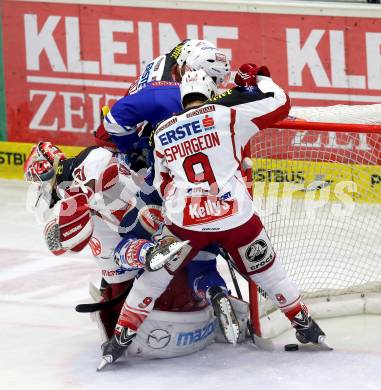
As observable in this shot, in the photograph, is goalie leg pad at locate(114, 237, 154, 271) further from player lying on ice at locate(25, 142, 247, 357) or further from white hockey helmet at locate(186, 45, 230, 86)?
white hockey helmet at locate(186, 45, 230, 86)

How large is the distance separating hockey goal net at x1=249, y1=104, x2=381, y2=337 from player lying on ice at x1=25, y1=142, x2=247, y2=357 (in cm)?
29

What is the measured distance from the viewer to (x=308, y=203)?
241 inches

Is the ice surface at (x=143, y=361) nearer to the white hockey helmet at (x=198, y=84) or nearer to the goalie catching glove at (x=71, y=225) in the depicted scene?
the goalie catching glove at (x=71, y=225)

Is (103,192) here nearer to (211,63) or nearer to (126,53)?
(211,63)

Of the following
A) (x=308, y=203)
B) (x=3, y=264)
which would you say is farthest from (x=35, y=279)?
(x=308, y=203)

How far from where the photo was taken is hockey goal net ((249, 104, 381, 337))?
572 cm

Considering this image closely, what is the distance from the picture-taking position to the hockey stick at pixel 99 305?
5.45 meters

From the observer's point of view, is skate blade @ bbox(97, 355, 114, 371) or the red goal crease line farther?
the red goal crease line

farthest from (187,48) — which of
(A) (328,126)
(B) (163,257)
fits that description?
(B) (163,257)

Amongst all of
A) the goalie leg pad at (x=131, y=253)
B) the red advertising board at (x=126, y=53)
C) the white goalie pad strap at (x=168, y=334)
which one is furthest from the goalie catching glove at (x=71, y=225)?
the red advertising board at (x=126, y=53)

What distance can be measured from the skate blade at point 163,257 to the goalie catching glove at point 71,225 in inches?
14.9

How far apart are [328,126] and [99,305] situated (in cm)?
126

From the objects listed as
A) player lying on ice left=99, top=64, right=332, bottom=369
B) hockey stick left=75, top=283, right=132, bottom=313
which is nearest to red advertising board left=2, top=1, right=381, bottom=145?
player lying on ice left=99, top=64, right=332, bottom=369

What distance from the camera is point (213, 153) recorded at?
16.6 ft
